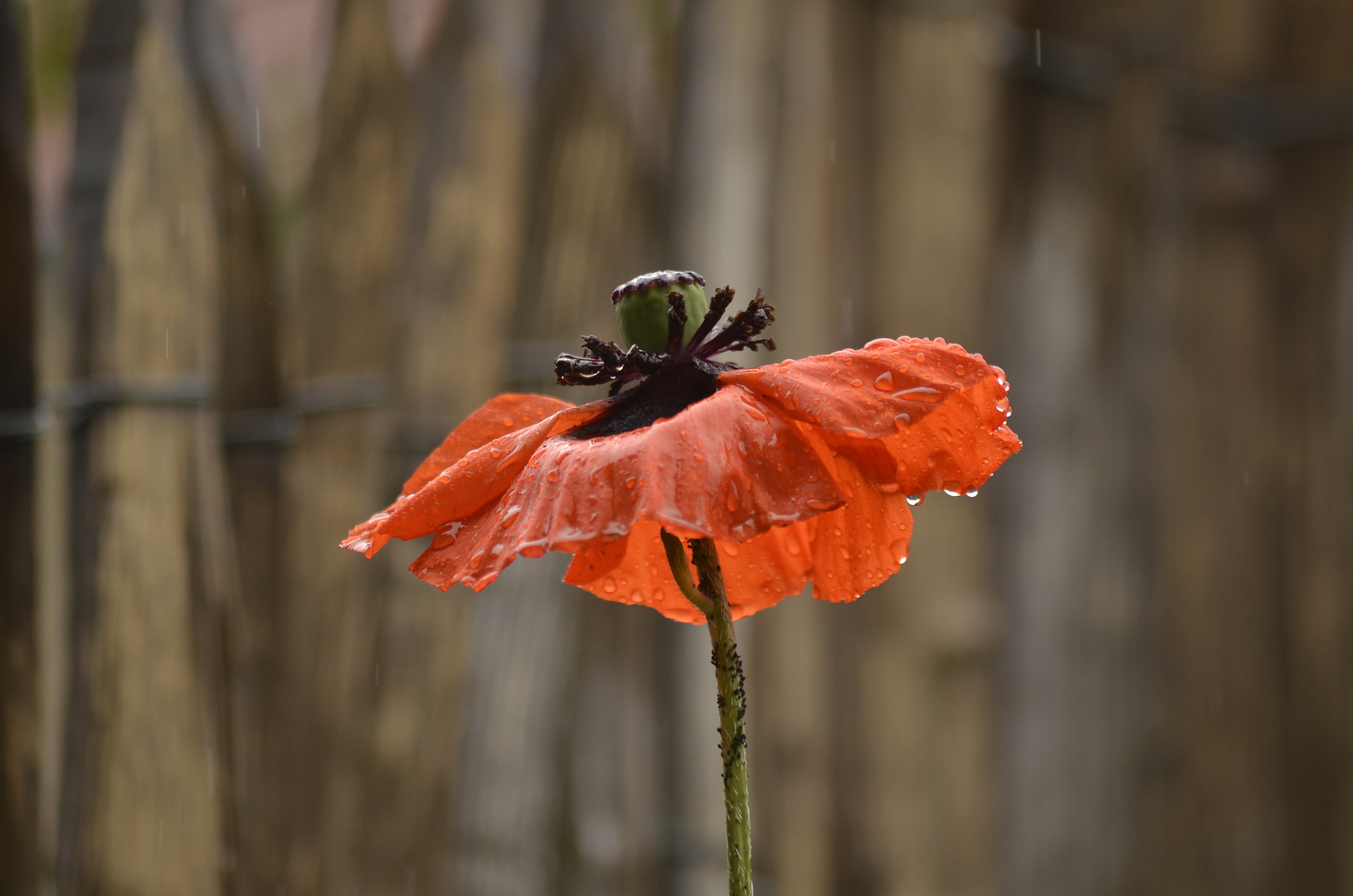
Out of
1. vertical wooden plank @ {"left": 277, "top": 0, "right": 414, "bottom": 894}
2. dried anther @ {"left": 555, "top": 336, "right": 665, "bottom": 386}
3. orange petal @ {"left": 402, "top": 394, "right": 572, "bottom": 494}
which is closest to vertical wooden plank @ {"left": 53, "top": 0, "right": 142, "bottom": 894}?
vertical wooden plank @ {"left": 277, "top": 0, "right": 414, "bottom": 894}

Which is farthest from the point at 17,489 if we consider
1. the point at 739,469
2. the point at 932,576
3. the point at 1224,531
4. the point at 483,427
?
the point at 1224,531

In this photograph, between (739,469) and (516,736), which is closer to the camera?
(739,469)

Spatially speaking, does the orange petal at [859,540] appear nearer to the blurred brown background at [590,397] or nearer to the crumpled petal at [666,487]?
the crumpled petal at [666,487]

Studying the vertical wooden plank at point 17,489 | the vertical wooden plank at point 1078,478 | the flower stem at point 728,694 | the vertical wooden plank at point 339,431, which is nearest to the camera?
the flower stem at point 728,694

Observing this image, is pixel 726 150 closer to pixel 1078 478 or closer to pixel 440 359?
pixel 440 359

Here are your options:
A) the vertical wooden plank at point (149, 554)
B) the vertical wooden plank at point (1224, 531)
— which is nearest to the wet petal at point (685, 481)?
the vertical wooden plank at point (149, 554)

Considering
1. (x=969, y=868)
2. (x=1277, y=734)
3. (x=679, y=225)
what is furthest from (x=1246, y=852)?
(x=679, y=225)

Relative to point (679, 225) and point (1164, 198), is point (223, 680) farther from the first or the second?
point (1164, 198)
